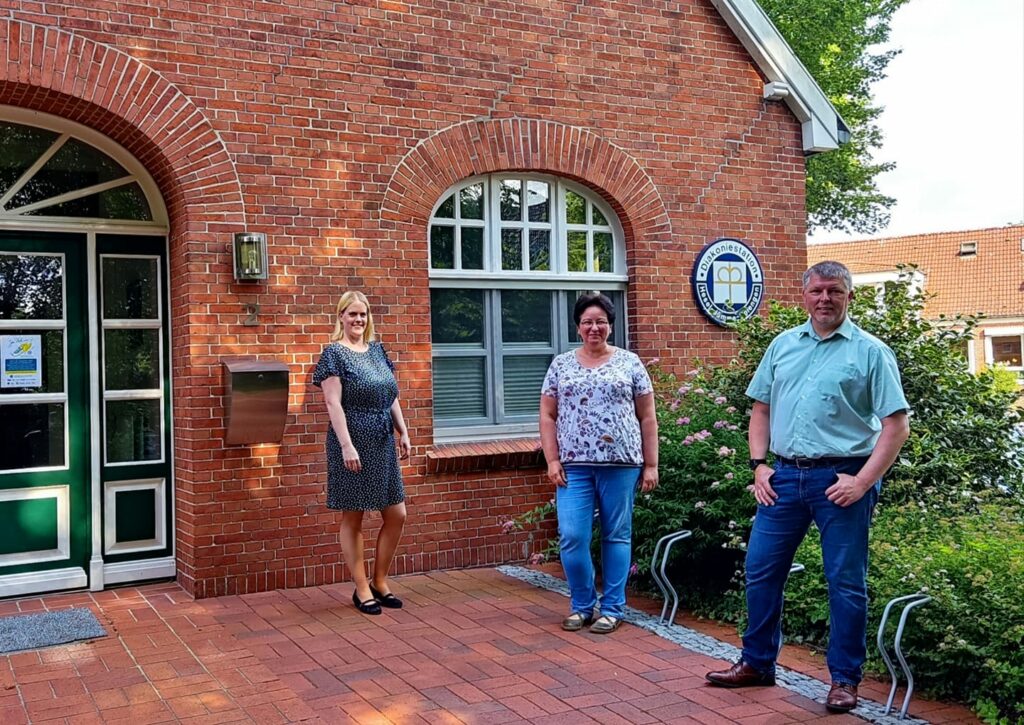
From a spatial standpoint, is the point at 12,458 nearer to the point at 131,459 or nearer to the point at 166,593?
the point at 131,459

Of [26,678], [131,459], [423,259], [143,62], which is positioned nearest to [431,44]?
[423,259]

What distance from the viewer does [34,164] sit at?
23.4ft

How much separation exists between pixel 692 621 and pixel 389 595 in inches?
74.6

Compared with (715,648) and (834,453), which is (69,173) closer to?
(715,648)

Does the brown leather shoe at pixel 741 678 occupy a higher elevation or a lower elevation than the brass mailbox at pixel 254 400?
lower

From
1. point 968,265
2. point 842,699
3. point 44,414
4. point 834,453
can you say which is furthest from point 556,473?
point 968,265

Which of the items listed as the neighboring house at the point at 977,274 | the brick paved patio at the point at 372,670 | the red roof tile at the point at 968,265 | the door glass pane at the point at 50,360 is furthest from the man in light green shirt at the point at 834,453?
the neighboring house at the point at 977,274

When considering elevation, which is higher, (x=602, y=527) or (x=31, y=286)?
(x=31, y=286)

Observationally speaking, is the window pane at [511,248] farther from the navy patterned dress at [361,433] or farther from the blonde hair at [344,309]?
the navy patterned dress at [361,433]

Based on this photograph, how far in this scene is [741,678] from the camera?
4969 mm

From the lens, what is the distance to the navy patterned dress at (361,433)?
21.0ft

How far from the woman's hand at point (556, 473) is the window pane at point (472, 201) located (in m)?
2.75

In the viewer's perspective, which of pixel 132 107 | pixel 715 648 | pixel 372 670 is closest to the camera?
pixel 372 670

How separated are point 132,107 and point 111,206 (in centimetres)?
85
